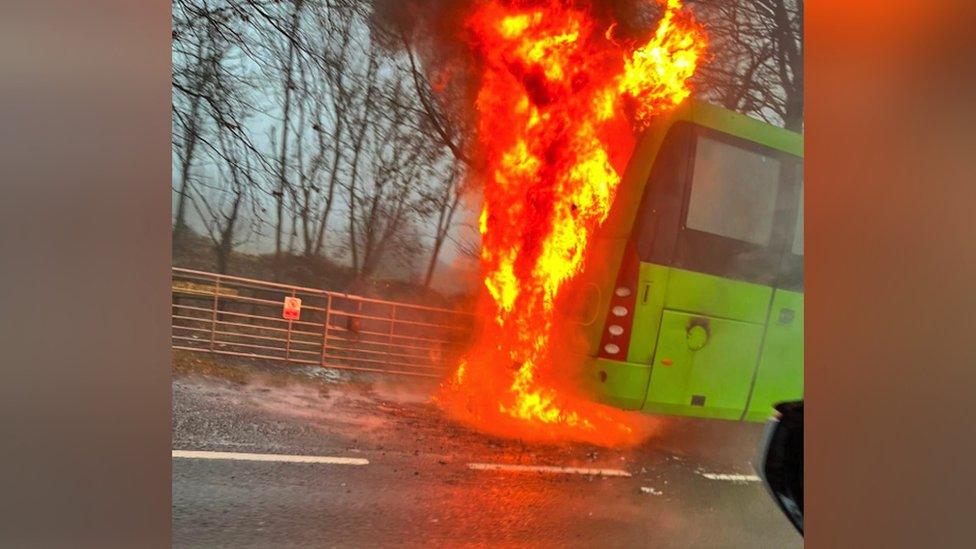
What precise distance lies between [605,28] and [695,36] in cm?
28

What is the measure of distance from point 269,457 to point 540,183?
976mm

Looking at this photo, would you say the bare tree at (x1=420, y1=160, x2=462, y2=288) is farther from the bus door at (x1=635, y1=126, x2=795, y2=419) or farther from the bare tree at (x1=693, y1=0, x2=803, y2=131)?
the bare tree at (x1=693, y1=0, x2=803, y2=131)

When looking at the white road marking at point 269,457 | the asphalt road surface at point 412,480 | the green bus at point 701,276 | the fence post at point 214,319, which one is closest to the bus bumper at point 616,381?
the green bus at point 701,276

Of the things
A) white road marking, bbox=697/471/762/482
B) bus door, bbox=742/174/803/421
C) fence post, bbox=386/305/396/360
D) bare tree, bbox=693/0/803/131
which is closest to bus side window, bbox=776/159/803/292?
bus door, bbox=742/174/803/421

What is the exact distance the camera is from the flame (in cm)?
174

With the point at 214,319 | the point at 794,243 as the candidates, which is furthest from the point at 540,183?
the point at 214,319

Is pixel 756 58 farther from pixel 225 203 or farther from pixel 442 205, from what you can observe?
pixel 225 203

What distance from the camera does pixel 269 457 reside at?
62.6 inches

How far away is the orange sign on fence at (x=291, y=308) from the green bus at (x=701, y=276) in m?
0.73

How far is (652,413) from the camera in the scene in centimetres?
187

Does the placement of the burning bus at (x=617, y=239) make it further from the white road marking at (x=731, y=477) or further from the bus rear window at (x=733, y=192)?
the white road marking at (x=731, y=477)

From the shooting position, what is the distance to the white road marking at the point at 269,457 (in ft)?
5.06

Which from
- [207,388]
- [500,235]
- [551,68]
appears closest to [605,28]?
[551,68]
